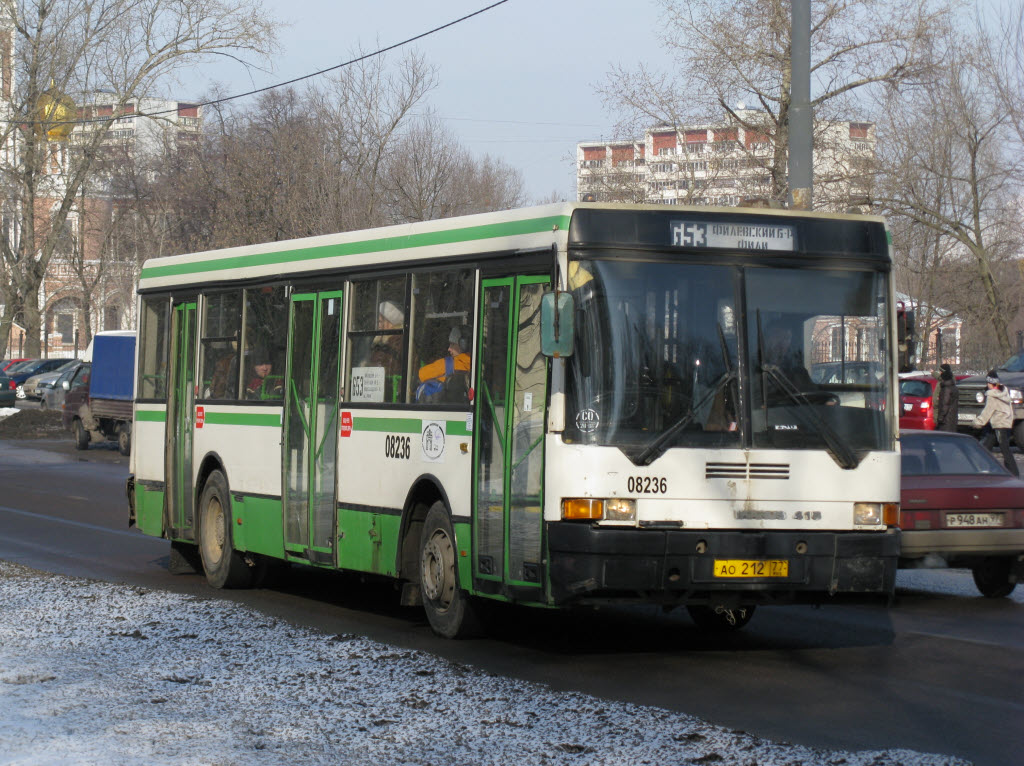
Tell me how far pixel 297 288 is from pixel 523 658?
159 inches

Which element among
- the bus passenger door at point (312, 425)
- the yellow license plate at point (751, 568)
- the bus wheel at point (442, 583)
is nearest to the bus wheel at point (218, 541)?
the bus passenger door at point (312, 425)

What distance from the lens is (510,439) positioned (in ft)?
30.1

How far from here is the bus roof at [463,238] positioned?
886 centimetres

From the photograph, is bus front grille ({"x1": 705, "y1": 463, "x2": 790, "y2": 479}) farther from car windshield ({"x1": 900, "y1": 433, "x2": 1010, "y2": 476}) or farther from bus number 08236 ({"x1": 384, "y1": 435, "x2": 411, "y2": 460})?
car windshield ({"x1": 900, "y1": 433, "x2": 1010, "y2": 476})

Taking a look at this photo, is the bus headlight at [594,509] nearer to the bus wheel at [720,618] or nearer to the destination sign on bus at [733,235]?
the destination sign on bus at [733,235]

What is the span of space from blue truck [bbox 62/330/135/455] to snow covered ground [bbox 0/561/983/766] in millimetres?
22925

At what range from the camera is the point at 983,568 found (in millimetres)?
12711

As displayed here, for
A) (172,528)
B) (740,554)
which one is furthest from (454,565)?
(172,528)

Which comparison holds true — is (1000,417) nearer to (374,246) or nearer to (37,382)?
(374,246)

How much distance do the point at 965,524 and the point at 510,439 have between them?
4.89m

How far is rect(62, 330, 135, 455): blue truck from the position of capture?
107 feet

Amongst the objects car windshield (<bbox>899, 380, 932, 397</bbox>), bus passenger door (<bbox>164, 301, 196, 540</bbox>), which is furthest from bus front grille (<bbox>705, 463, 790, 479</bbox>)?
car windshield (<bbox>899, 380, 932, 397</bbox>)

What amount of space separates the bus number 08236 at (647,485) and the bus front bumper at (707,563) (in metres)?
0.22

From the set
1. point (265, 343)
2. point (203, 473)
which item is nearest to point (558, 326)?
point (265, 343)
